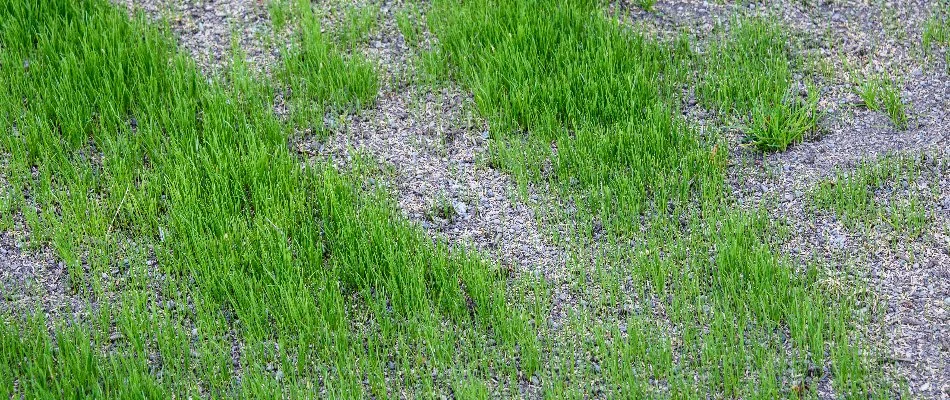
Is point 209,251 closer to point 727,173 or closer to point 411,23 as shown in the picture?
point 411,23

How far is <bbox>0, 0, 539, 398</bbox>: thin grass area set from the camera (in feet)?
12.1

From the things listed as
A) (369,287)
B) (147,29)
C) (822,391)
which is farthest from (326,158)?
(822,391)

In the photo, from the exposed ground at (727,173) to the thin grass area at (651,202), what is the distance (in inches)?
1.4

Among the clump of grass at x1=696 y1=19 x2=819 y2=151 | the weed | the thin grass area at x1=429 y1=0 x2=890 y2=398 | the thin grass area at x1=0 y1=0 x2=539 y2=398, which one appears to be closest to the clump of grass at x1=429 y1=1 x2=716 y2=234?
the thin grass area at x1=429 y1=0 x2=890 y2=398

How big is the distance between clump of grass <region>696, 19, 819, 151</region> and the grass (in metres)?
0.24

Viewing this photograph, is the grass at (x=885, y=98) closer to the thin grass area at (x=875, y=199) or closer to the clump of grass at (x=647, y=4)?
the thin grass area at (x=875, y=199)

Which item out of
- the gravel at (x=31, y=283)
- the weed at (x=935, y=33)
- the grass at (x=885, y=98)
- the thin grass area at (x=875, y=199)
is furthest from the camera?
the weed at (x=935, y=33)

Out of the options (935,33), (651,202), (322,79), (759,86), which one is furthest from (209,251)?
(935,33)

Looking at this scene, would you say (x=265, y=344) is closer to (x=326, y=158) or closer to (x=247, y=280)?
(x=247, y=280)

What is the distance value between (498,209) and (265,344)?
44.8 inches

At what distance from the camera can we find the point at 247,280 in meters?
3.90

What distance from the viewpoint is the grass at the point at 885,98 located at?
4742 mm

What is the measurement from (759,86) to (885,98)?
21.8 inches

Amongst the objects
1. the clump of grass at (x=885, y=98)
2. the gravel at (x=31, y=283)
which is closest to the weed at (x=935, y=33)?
the clump of grass at (x=885, y=98)
